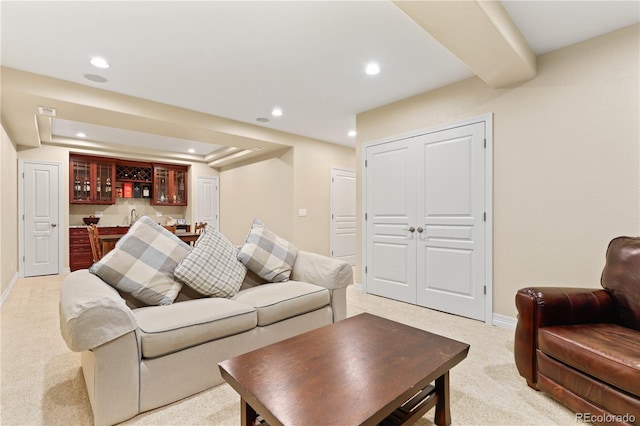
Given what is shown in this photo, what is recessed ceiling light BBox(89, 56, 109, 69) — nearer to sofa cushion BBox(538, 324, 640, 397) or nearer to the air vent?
the air vent

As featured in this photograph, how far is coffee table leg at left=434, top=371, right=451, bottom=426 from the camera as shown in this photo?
1.49m

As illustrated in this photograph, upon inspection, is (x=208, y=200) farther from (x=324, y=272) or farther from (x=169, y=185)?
(x=324, y=272)

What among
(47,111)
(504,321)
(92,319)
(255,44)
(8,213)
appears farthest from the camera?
(8,213)

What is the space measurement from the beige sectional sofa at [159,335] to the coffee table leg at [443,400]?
1111 mm

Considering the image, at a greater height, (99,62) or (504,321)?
(99,62)

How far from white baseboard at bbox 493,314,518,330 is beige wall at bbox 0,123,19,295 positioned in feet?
18.2

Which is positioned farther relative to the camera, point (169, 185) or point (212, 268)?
point (169, 185)

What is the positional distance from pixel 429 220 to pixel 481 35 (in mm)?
1918

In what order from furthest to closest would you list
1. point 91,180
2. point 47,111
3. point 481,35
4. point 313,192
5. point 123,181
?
point 123,181 < point 91,180 < point 313,192 < point 47,111 < point 481,35

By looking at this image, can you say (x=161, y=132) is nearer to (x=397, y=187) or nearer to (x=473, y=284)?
A: (x=397, y=187)

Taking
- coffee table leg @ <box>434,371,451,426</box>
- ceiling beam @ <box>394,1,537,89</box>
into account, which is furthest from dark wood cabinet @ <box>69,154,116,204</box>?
coffee table leg @ <box>434,371,451,426</box>

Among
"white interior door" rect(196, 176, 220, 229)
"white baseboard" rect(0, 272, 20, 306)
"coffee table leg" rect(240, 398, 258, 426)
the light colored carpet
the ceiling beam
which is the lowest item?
the light colored carpet

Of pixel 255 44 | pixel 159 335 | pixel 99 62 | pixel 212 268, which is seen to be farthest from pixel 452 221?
pixel 99 62

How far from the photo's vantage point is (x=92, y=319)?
1.44 meters
